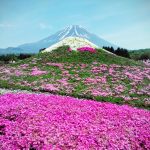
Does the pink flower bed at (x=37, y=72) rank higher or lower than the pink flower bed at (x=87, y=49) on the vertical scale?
lower

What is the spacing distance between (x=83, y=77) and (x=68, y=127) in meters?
23.0

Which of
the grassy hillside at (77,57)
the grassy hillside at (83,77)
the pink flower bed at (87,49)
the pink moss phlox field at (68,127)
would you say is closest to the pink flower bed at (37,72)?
the grassy hillside at (83,77)

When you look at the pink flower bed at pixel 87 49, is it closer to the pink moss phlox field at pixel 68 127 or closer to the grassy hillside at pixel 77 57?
the grassy hillside at pixel 77 57

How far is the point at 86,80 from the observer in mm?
33656

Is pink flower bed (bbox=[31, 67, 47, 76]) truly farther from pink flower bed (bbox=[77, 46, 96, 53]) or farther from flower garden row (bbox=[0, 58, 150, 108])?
pink flower bed (bbox=[77, 46, 96, 53])

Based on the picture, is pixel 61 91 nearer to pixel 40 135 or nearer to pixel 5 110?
pixel 5 110

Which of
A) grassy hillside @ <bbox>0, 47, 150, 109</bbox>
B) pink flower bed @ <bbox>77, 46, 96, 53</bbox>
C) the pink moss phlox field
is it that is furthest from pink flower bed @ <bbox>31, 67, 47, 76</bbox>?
the pink moss phlox field

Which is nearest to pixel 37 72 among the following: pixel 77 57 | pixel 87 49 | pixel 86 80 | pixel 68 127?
pixel 86 80

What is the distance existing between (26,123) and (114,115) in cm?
590

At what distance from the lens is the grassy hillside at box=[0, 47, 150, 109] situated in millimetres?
27828

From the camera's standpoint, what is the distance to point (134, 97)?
27344 mm

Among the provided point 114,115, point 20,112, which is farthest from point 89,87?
point 20,112

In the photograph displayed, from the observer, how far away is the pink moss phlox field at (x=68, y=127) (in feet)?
36.9

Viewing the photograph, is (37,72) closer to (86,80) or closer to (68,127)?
(86,80)
